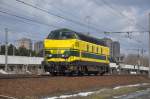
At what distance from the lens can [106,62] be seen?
43000mm

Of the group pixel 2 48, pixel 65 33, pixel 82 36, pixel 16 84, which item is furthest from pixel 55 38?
pixel 2 48

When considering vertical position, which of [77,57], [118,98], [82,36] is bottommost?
[118,98]

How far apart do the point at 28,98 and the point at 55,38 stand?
14063mm

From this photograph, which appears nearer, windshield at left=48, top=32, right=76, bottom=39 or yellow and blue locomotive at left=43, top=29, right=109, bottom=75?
yellow and blue locomotive at left=43, top=29, right=109, bottom=75

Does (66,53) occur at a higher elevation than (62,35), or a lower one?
lower

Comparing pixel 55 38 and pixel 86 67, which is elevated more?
pixel 55 38

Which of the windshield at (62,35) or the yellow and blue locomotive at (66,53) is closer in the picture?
the yellow and blue locomotive at (66,53)

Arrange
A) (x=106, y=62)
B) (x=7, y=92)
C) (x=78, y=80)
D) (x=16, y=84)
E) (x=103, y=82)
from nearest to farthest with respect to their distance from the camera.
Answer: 1. (x=7, y=92)
2. (x=16, y=84)
3. (x=78, y=80)
4. (x=103, y=82)
5. (x=106, y=62)

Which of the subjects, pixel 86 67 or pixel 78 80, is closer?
pixel 78 80

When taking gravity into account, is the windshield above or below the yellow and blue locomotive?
above

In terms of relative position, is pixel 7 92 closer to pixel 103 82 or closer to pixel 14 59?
pixel 103 82

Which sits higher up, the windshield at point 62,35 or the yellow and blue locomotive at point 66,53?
the windshield at point 62,35

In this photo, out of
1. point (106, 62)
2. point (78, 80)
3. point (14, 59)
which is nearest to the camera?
point (78, 80)

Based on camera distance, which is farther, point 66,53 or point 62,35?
point 62,35
